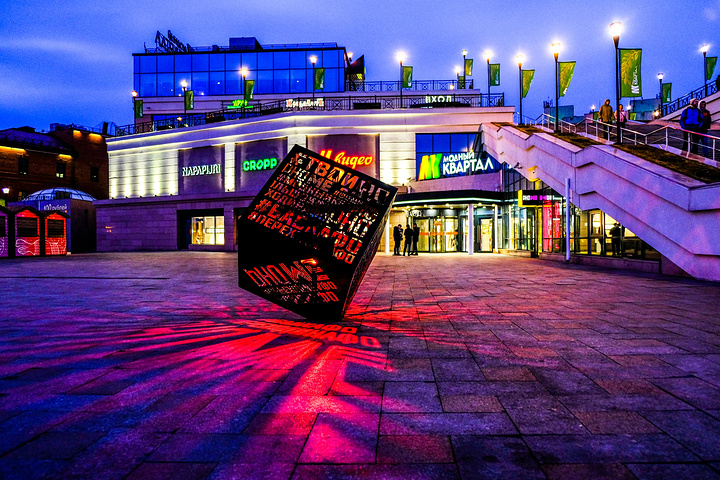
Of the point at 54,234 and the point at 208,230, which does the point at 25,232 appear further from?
the point at 208,230

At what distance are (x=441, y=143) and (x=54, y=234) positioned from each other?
99.2 feet

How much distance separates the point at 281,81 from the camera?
4425 centimetres

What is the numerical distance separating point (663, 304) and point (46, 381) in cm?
965

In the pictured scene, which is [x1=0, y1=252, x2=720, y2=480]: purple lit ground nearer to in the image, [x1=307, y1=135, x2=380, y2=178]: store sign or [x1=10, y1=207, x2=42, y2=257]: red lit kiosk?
[x1=10, y1=207, x2=42, y2=257]: red lit kiosk

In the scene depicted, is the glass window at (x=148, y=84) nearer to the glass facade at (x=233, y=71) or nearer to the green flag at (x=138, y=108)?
the glass facade at (x=233, y=71)

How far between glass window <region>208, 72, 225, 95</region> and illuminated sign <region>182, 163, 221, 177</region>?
1106 centimetres

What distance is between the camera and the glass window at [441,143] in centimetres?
3509

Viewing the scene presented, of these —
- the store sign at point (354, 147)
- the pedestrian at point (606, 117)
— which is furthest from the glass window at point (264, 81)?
the pedestrian at point (606, 117)

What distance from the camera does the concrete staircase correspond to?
11055mm

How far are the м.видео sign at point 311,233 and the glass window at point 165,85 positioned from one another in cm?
4568

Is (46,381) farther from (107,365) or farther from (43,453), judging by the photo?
(43,453)

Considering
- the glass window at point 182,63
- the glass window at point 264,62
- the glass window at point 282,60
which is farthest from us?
the glass window at point 182,63

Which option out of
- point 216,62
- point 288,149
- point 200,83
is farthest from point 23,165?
point 288,149

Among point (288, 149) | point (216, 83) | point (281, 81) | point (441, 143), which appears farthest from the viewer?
point (216, 83)
